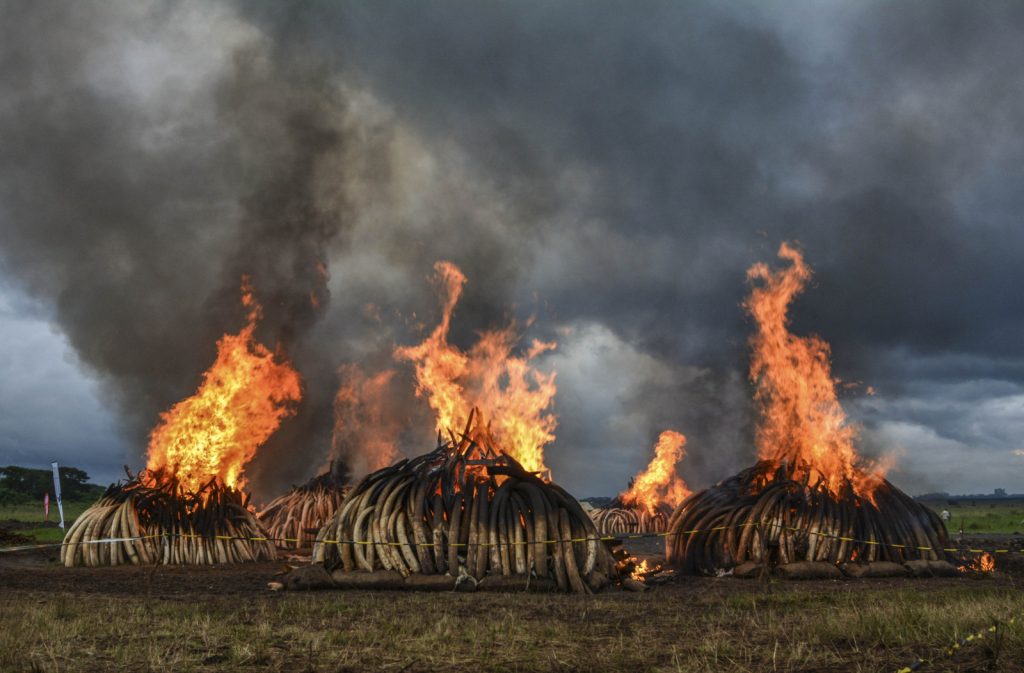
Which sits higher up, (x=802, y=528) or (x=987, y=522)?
(x=802, y=528)

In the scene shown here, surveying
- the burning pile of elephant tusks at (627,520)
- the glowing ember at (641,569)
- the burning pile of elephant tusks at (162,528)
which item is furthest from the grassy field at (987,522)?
the burning pile of elephant tusks at (162,528)

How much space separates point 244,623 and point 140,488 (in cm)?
1319

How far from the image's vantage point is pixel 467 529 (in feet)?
46.3

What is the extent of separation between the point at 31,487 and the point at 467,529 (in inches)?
2859

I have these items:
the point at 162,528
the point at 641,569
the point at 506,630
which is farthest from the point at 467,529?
the point at 162,528

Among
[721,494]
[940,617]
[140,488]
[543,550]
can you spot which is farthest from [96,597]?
[721,494]

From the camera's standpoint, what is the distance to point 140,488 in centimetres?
2081

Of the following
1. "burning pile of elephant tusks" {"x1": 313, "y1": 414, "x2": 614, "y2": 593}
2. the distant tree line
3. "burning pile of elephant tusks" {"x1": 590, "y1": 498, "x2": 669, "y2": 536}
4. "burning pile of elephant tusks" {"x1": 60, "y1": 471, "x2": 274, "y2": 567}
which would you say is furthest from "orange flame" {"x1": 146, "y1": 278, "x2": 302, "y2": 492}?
the distant tree line

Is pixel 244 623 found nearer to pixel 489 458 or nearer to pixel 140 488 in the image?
pixel 489 458

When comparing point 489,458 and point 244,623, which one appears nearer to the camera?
point 244,623

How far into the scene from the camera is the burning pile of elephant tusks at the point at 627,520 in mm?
35062

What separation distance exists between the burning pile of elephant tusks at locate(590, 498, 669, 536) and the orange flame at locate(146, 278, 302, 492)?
15.5 m

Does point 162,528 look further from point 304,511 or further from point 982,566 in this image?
point 982,566

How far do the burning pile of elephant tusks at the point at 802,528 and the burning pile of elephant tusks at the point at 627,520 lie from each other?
1689 cm
